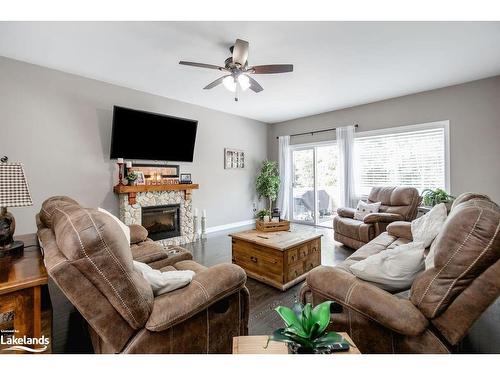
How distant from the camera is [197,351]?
1324 mm

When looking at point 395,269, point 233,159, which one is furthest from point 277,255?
point 233,159

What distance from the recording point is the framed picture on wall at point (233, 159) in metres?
Result: 5.55

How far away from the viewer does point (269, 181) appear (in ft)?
19.8

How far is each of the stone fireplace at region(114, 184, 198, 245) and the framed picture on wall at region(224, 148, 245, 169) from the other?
1.18m

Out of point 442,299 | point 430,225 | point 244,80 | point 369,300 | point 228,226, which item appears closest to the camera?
point 442,299

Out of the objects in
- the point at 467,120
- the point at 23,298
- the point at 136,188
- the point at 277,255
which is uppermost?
the point at 467,120

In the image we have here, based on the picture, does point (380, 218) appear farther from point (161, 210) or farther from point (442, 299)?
point (161, 210)

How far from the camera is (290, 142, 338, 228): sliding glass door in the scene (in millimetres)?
5691

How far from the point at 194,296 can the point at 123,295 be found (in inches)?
13.6

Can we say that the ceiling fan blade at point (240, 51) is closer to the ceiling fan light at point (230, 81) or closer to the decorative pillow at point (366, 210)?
the ceiling fan light at point (230, 81)

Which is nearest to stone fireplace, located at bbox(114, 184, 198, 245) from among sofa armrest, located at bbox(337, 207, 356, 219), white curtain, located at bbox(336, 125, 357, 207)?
sofa armrest, located at bbox(337, 207, 356, 219)

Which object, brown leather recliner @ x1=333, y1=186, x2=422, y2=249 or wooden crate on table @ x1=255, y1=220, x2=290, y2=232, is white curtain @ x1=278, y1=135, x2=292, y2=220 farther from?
wooden crate on table @ x1=255, y1=220, x2=290, y2=232

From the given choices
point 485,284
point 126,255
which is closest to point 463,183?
point 485,284
